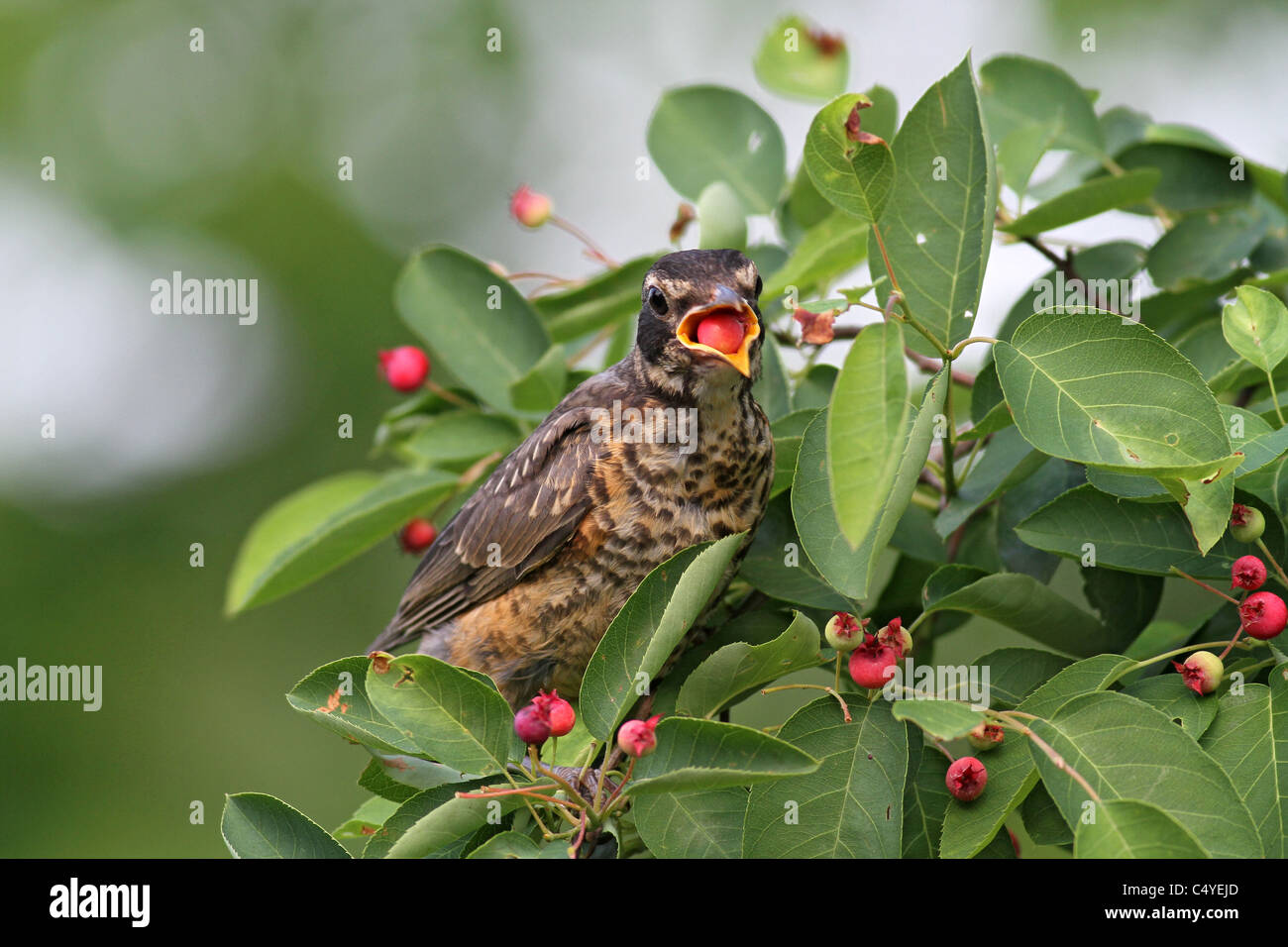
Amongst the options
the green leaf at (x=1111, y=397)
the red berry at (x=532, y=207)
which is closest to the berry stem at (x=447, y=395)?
the red berry at (x=532, y=207)

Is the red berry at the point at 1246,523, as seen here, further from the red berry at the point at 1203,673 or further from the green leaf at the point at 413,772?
the green leaf at the point at 413,772

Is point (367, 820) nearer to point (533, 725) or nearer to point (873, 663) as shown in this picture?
point (533, 725)

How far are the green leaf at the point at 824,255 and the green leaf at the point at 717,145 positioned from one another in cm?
32

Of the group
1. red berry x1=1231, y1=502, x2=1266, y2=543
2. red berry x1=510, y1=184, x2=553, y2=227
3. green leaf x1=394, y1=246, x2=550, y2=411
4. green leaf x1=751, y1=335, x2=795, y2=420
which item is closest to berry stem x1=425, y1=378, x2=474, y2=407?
green leaf x1=394, y1=246, x2=550, y2=411

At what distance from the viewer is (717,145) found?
2.74 m

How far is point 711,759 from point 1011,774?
0.43 meters

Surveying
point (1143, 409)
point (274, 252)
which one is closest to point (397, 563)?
point (274, 252)

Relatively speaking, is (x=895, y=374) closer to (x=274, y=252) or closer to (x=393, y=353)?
(x=393, y=353)

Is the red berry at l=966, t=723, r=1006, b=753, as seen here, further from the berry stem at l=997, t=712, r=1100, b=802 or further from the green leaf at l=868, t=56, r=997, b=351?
Answer: the green leaf at l=868, t=56, r=997, b=351

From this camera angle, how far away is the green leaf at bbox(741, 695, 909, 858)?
5.00 ft

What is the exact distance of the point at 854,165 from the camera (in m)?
1.60

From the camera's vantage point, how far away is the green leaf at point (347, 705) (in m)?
1.63

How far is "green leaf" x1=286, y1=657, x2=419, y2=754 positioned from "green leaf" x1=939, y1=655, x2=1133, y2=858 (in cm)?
77

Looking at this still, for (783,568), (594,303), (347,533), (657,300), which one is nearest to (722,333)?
(657,300)
